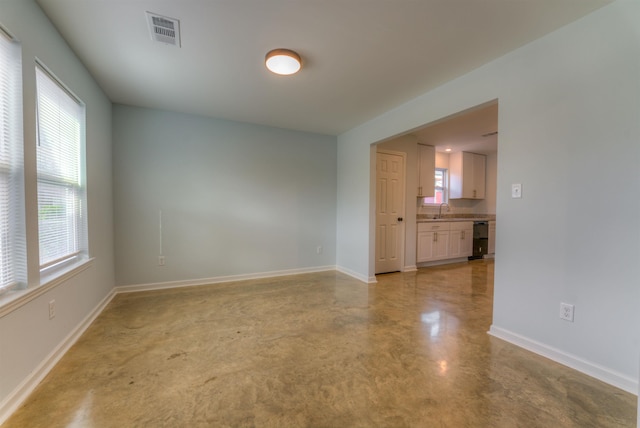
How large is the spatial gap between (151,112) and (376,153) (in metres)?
3.38

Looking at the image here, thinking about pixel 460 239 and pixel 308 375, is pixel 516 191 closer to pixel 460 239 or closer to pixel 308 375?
pixel 308 375

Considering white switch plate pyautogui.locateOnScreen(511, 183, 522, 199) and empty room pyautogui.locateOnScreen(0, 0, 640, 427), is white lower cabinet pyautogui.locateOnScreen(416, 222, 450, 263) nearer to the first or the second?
empty room pyautogui.locateOnScreen(0, 0, 640, 427)

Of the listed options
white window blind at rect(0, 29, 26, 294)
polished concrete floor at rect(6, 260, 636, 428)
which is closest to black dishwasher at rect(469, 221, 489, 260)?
polished concrete floor at rect(6, 260, 636, 428)

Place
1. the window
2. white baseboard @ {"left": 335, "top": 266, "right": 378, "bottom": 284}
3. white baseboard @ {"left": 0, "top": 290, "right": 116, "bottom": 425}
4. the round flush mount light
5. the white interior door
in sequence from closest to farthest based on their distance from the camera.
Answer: white baseboard @ {"left": 0, "top": 290, "right": 116, "bottom": 425}
the round flush mount light
white baseboard @ {"left": 335, "top": 266, "right": 378, "bottom": 284}
the white interior door
the window

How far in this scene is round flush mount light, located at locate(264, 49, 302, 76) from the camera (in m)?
2.23

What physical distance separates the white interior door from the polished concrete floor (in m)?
1.66

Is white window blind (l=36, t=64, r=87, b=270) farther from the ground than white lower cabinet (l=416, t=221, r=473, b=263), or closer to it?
farther from the ground

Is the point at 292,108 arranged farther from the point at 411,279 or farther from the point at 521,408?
the point at 521,408

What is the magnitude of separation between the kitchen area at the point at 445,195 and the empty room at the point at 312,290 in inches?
53.5

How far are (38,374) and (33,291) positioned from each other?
22.5 inches

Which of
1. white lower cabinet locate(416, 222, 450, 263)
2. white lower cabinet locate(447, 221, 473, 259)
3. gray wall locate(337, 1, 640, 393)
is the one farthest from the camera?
white lower cabinet locate(447, 221, 473, 259)

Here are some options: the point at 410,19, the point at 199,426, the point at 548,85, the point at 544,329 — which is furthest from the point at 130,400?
the point at 548,85

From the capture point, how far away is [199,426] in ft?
4.62

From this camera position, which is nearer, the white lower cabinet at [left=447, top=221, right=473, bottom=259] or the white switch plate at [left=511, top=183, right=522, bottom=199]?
the white switch plate at [left=511, top=183, right=522, bottom=199]
